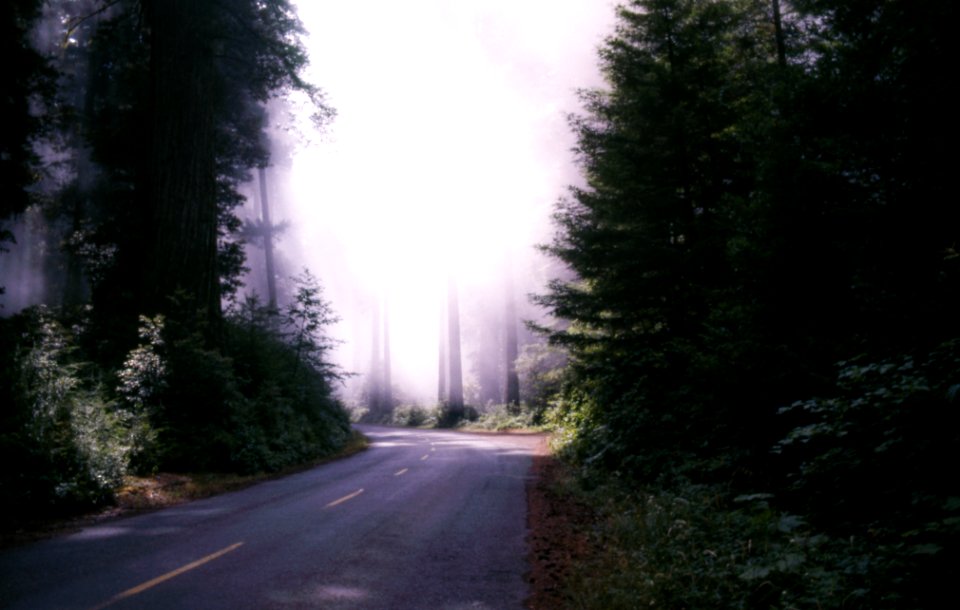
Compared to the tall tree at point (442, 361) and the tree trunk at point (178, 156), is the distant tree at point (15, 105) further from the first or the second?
the tall tree at point (442, 361)

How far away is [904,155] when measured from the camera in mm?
7535

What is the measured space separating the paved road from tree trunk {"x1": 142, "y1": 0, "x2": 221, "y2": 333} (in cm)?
655

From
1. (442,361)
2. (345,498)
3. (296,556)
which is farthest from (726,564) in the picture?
(442,361)

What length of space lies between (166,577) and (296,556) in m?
1.39

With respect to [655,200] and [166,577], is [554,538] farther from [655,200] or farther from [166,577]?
[655,200]

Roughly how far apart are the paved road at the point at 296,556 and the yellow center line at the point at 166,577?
0.02 meters

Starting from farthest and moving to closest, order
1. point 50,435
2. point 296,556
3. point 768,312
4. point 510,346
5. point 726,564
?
point 510,346 < point 50,435 < point 768,312 < point 296,556 < point 726,564

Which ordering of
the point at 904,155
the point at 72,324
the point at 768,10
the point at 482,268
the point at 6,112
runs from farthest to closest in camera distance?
the point at 482,268
the point at 72,324
the point at 768,10
the point at 6,112
the point at 904,155

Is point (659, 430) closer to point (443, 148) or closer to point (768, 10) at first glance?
point (768, 10)

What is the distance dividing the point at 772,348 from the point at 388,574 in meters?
5.59

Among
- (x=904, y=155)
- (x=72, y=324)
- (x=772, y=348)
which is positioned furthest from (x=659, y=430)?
(x=72, y=324)

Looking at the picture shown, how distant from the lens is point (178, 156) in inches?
634

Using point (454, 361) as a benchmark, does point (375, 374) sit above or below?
below

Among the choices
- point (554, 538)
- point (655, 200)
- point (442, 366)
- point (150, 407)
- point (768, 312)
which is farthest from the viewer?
point (442, 366)
